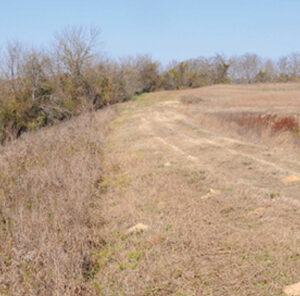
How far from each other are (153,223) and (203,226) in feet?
2.71

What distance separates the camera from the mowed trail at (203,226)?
3373 mm

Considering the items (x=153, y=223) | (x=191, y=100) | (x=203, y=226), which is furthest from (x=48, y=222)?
(x=191, y=100)

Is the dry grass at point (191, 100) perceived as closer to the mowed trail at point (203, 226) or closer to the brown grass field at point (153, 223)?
the brown grass field at point (153, 223)

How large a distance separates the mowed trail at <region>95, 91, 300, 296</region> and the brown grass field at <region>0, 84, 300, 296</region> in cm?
2

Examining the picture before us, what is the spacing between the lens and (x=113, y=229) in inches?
197

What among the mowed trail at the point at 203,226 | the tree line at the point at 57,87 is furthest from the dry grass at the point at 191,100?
the mowed trail at the point at 203,226

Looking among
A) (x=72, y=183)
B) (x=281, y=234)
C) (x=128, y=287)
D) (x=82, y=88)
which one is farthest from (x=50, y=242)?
(x=82, y=88)

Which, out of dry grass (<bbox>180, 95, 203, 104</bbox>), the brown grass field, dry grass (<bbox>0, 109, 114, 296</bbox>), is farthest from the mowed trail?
dry grass (<bbox>180, 95, 203, 104</bbox>)

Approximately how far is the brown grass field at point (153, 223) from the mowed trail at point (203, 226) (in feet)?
0.05

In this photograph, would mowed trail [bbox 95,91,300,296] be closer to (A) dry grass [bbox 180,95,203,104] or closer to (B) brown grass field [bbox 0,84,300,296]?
(B) brown grass field [bbox 0,84,300,296]

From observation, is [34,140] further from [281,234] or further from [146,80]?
[146,80]

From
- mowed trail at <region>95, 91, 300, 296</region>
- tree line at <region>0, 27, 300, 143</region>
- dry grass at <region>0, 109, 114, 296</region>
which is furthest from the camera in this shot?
tree line at <region>0, 27, 300, 143</region>

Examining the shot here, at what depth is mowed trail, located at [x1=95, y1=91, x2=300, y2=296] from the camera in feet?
11.1

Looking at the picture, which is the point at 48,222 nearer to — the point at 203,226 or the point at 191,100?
the point at 203,226
